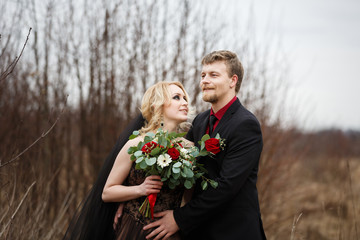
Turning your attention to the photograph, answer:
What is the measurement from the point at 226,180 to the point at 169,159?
51 centimetres

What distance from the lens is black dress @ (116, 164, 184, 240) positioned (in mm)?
2816

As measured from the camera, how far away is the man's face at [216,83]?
2949 mm

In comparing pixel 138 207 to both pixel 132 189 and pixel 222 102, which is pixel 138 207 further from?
pixel 222 102

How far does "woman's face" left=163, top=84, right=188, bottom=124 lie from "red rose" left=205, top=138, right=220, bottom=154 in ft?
1.83

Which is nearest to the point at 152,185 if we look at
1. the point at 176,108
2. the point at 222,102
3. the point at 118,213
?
the point at 118,213

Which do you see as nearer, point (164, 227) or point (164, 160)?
point (164, 160)

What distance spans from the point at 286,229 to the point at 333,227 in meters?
2.45

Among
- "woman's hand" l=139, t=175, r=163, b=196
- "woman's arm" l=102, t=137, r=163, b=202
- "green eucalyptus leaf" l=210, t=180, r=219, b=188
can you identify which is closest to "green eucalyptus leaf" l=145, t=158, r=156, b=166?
"woman's hand" l=139, t=175, r=163, b=196

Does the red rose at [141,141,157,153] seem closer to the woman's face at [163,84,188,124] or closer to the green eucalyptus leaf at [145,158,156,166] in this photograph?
the green eucalyptus leaf at [145,158,156,166]

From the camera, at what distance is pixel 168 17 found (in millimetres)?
5699

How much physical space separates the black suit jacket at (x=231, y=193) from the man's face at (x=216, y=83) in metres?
0.18

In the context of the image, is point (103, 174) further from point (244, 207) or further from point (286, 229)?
point (286, 229)

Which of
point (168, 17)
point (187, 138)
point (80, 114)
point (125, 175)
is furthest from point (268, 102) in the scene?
point (125, 175)

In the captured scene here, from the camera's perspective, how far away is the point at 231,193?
2631mm
